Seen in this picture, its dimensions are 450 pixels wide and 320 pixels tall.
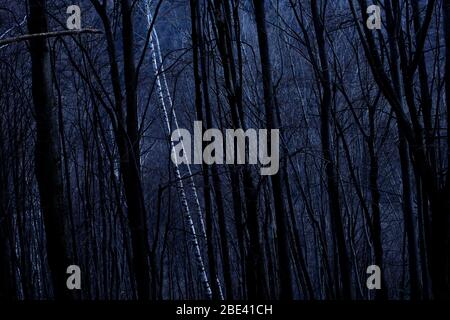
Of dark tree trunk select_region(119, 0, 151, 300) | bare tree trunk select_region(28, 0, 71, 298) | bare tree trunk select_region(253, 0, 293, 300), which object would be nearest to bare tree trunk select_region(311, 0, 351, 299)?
bare tree trunk select_region(253, 0, 293, 300)

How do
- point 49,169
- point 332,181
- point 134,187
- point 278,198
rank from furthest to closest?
point 332,181, point 134,187, point 278,198, point 49,169

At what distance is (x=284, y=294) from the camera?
15.9ft

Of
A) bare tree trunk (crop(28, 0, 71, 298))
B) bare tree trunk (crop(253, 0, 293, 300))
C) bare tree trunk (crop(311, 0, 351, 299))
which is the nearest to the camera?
bare tree trunk (crop(28, 0, 71, 298))

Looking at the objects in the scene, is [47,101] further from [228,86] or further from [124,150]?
[228,86]

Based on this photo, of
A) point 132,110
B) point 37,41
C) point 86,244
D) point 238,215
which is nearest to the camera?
point 37,41

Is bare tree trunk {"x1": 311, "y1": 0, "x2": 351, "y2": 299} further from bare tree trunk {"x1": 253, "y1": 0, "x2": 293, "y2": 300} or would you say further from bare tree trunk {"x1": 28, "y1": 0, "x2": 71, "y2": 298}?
bare tree trunk {"x1": 28, "y1": 0, "x2": 71, "y2": 298}

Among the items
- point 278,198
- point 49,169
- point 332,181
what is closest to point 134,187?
point 49,169

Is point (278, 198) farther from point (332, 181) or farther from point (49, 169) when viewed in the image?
point (49, 169)

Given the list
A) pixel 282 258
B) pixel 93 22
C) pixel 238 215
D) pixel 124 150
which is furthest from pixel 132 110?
pixel 93 22

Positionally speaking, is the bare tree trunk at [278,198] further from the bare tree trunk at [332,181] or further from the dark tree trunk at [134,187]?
the bare tree trunk at [332,181]
